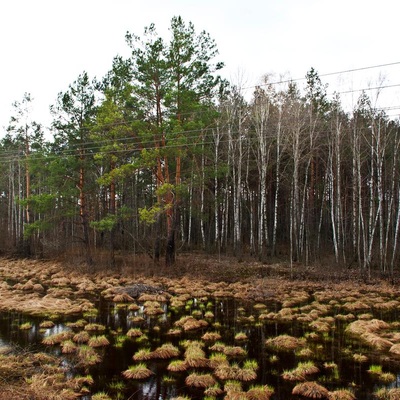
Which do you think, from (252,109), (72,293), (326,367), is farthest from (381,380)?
(252,109)

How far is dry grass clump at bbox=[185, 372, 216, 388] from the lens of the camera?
6.45m

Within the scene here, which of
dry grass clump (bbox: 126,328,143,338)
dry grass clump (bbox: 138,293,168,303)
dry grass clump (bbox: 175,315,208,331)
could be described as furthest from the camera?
dry grass clump (bbox: 138,293,168,303)

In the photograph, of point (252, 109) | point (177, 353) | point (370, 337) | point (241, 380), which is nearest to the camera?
point (241, 380)

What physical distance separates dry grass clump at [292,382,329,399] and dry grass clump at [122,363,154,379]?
2.82m

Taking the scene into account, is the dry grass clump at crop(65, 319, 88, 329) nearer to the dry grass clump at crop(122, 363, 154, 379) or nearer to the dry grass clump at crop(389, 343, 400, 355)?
the dry grass clump at crop(122, 363, 154, 379)

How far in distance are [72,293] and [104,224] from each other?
4.84m

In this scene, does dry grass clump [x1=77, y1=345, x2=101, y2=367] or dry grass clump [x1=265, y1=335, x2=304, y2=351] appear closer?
dry grass clump [x1=77, y1=345, x2=101, y2=367]

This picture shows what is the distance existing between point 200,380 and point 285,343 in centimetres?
311

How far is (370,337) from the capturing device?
358 inches

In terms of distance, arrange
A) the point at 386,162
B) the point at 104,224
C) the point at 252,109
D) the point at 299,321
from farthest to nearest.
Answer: the point at 386,162 → the point at 252,109 → the point at 104,224 → the point at 299,321

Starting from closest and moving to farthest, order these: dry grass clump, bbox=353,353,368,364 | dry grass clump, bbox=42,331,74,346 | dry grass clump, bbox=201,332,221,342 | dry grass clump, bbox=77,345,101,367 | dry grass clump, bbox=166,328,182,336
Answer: dry grass clump, bbox=77,345,101,367
dry grass clump, bbox=353,353,368,364
dry grass clump, bbox=42,331,74,346
dry grass clump, bbox=201,332,221,342
dry grass clump, bbox=166,328,182,336

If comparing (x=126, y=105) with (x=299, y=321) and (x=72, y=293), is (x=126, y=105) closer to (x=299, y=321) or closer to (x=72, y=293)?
(x=72, y=293)

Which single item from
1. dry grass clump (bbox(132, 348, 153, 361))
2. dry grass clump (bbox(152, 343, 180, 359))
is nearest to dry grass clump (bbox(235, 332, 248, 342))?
dry grass clump (bbox(152, 343, 180, 359))

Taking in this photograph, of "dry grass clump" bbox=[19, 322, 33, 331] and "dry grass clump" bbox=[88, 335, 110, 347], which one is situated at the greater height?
"dry grass clump" bbox=[88, 335, 110, 347]
